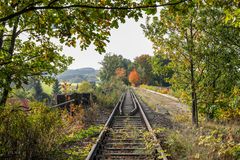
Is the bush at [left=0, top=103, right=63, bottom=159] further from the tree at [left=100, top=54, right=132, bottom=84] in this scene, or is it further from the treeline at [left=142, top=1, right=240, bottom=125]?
the tree at [left=100, top=54, right=132, bottom=84]

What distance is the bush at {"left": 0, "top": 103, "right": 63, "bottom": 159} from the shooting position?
447 cm

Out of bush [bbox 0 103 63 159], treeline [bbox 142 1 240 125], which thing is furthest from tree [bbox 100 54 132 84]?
bush [bbox 0 103 63 159]

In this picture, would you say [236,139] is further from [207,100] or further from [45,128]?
[45,128]

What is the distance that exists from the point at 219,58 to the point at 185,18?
1949mm

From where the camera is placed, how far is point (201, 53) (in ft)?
27.1

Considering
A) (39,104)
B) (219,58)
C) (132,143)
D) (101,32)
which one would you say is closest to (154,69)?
(219,58)

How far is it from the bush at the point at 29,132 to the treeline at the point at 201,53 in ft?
14.9

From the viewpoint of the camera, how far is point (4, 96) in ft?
17.1

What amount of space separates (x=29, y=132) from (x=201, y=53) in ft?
19.4

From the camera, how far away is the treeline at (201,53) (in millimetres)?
7324

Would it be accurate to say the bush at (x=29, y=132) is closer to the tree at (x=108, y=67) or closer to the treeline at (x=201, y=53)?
the treeline at (x=201, y=53)

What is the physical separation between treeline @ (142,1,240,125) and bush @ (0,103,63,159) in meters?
4.53

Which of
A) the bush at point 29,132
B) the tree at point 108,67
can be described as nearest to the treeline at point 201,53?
the bush at point 29,132

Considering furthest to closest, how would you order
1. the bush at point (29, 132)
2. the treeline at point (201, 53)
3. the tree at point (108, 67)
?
the tree at point (108, 67) < the treeline at point (201, 53) < the bush at point (29, 132)
